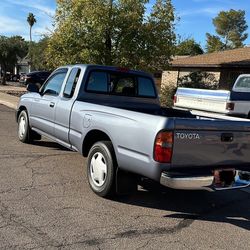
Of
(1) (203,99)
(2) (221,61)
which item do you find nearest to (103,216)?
(1) (203,99)

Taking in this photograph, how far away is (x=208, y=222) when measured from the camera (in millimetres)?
5516

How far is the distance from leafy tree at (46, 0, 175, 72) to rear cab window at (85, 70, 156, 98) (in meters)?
10.8

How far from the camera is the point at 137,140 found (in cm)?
544

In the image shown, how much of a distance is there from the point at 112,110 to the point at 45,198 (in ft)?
4.73

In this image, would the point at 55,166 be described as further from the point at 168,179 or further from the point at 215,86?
the point at 215,86

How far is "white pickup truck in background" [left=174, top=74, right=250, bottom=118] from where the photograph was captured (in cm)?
1246

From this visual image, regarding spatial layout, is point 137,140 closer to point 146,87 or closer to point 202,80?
point 146,87

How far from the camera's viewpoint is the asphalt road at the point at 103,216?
469 centimetres

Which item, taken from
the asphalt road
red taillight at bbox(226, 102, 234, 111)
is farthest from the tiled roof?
the asphalt road

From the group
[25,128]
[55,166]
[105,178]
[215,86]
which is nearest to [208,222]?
[105,178]

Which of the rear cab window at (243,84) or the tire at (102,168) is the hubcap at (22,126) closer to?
the tire at (102,168)

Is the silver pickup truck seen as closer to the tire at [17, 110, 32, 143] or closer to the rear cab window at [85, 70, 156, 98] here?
the rear cab window at [85, 70, 156, 98]

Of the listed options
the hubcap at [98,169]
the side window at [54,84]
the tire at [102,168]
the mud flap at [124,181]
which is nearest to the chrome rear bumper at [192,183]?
the mud flap at [124,181]

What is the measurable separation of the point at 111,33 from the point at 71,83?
1211 centimetres
